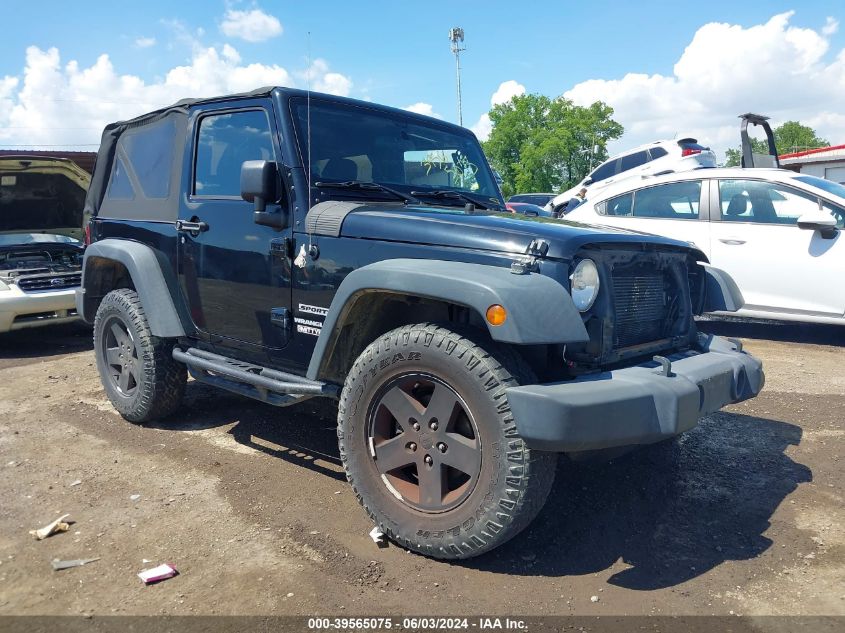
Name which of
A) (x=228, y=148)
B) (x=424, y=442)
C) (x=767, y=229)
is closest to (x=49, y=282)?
(x=228, y=148)

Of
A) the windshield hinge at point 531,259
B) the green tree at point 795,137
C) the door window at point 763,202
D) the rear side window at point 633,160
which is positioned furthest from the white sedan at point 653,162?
the green tree at point 795,137

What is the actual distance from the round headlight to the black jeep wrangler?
0.03ft

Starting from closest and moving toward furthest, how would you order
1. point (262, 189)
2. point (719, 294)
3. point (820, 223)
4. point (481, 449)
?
1. point (481, 449)
2. point (262, 189)
3. point (719, 294)
4. point (820, 223)

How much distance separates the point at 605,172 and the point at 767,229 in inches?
330

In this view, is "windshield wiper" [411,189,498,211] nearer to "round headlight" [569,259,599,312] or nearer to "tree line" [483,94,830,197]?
"round headlight" [569,259,599,312]

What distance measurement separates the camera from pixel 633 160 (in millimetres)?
13805

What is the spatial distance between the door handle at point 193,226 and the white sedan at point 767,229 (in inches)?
200

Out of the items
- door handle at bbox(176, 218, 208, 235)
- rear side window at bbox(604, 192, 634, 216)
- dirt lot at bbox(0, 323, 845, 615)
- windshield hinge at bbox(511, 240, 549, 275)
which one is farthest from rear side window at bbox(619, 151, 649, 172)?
windshield hinge at bbox(511, 240, 549, 275)

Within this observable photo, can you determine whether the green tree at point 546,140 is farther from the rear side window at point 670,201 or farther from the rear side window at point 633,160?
Answer: the rear side window at point 670,201

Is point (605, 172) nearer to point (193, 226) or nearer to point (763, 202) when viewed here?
point (763, 202)

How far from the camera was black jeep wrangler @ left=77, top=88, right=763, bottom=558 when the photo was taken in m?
2.54

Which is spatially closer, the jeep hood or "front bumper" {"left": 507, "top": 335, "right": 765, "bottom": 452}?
"front bumper" {"left": 507, "top": 335, "right": 765, "bottom": 452}

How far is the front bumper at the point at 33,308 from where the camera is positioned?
22.4ft

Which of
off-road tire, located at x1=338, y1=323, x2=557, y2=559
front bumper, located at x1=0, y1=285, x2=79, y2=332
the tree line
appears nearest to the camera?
off-road tire, located at x1=338, y1=323, x2=557, y2=559
